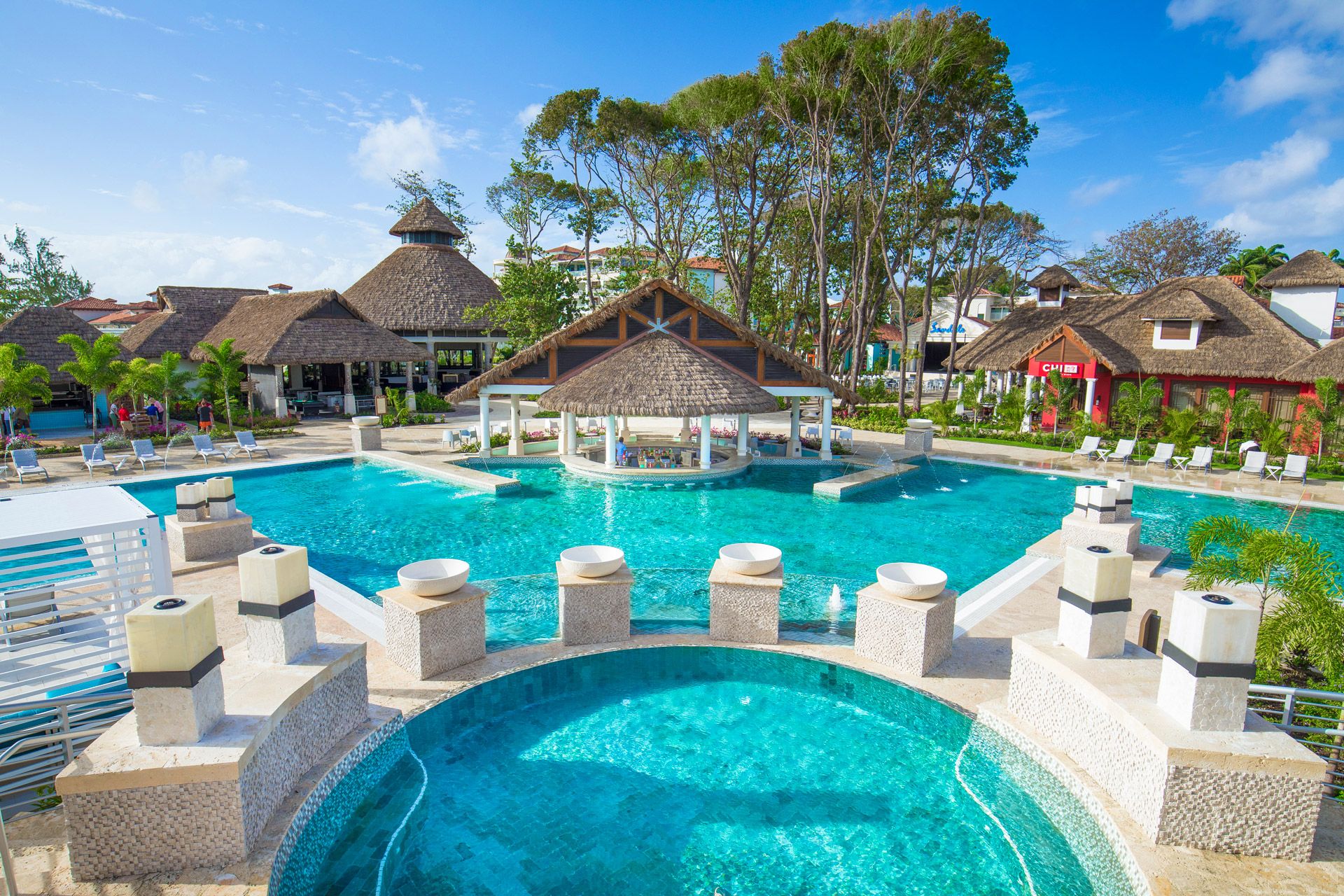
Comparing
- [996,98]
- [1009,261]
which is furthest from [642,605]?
[1009,261]

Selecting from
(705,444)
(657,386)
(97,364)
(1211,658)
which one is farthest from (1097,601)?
(97,364)

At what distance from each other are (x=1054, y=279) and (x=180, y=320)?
35.9 m

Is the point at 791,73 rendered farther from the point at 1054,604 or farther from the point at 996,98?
the point at 1054,604

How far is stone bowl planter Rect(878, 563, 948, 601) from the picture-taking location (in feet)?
21.9

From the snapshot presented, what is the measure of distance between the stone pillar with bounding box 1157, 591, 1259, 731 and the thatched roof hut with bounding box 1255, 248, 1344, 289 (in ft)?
83.5

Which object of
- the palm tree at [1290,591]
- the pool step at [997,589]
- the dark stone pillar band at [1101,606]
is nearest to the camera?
the dark stone pillar band at [1101,606]

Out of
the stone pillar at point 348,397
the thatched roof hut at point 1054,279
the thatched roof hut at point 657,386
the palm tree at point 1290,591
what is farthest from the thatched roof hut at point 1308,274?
the stone pillar at point 348,397

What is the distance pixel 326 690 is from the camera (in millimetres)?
5270

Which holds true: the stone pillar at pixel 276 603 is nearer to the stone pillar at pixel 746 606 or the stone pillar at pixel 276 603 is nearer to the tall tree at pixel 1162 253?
the stone pillar at pixel 746 606

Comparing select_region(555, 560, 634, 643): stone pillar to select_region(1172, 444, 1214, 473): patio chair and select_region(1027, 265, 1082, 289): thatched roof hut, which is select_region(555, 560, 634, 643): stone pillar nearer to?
select_region(1172, 444, 1214, 473): patio chair

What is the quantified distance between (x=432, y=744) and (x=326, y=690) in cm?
108

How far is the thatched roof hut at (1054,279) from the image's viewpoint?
1113 inches

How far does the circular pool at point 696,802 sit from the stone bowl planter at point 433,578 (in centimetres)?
98

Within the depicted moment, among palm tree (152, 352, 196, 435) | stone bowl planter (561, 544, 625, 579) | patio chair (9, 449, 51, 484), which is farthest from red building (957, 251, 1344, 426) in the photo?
patio chair (9, 449, 51, 484)
